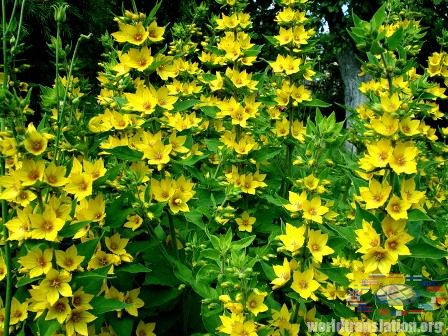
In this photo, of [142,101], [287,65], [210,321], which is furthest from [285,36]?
[210,321]

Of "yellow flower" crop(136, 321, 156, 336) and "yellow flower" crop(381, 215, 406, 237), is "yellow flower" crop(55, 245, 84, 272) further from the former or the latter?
"yellow flower" crop(381, 215, 406, 237)

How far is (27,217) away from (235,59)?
1.53m

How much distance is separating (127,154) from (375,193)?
1.08 meters

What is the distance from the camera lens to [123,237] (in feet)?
8.01

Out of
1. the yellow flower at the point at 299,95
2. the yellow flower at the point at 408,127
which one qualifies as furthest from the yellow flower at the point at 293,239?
the yellow flower at the point at 299,95

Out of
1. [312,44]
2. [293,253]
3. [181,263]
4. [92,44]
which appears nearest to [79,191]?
[181,263]

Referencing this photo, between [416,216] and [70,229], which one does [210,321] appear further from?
[416,216]

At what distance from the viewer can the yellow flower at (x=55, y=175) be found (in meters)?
1.91

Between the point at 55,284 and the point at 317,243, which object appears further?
the point at 317,243

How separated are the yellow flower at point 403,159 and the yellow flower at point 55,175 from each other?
1.15m

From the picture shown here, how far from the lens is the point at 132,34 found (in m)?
2.35

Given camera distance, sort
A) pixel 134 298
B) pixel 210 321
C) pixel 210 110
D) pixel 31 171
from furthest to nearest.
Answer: pixel 210 110 → pixel 134 298 → pixel 210 321 → pixel 31 171

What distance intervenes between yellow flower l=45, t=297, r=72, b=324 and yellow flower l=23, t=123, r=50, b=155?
542mm

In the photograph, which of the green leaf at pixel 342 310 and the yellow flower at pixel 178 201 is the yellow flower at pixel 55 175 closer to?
the yellow flower at pixel 178 201
